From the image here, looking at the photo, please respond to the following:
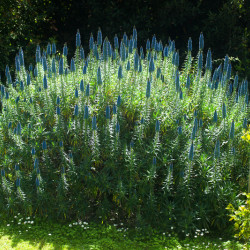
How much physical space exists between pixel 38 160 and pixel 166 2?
6278 mm

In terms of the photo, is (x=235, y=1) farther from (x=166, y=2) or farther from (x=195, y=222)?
(x=195, y=222)

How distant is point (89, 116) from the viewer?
558 cm

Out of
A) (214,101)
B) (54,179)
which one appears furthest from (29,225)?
(214,101)

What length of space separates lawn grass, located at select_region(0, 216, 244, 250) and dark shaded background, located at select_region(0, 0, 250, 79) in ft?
18.0

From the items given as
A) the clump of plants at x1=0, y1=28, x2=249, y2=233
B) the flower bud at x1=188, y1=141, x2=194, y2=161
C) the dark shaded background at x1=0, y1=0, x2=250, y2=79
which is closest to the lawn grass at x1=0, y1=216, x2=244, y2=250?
the clump of plants at x1=0, y1=28, x2=249, y2=233

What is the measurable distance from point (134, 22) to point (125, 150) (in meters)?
6.11

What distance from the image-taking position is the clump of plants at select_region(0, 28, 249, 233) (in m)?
5.09

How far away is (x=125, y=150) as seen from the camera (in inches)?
202

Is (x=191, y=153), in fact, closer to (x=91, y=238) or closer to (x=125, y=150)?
(x=125, y=150)

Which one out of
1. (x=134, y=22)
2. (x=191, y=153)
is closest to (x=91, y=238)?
(x=191, y=153)

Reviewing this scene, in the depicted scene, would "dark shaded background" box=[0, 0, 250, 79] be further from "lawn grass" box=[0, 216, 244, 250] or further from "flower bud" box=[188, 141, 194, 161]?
"lawn grass" box=[0, 216, 244, 250]

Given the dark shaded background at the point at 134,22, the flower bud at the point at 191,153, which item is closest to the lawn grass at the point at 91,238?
the flower bud at the point at 191,153

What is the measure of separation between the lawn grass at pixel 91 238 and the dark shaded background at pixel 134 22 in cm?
550

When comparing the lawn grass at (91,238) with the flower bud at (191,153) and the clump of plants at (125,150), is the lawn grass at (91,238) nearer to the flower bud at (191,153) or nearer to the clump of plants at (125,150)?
the clump of plants at (125,150)
